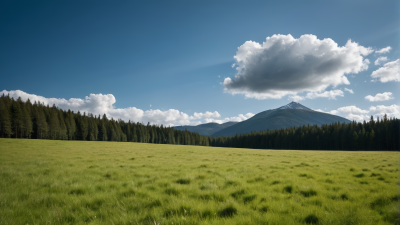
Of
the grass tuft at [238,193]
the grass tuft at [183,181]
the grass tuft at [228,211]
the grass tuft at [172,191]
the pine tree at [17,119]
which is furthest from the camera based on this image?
the pine tree at [17,119]

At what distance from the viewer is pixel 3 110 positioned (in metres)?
66.5

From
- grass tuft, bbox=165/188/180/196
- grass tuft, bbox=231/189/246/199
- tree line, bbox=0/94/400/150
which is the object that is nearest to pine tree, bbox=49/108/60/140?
tree line, bbox=0/94/400/150

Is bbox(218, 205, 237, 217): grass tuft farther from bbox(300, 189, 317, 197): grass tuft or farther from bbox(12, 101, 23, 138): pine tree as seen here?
bbox(12, 101, 23, 138): pine tree

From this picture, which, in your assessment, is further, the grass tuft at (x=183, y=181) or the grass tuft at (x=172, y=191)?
the grass tuft at (x=183, y=181)

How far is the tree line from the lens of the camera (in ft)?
245

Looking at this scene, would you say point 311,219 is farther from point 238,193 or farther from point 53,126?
point 53,126

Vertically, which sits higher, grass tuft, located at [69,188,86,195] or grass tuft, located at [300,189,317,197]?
grass tuft, located at [69,188,86,195]

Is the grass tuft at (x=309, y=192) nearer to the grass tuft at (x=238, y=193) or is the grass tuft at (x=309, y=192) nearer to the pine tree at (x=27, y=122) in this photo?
the grass tuft at (x=238, y=193)

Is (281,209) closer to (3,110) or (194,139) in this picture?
(3,110)

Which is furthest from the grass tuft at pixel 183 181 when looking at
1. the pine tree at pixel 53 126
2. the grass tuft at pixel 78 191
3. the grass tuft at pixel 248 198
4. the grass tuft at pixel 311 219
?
the pine tree at pixel 53 126

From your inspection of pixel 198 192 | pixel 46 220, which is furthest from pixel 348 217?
pixel 46 220

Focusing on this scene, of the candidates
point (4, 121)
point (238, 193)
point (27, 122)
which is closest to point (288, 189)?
point (238, 193)

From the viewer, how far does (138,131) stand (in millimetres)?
141125

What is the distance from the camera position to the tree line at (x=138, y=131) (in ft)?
245
